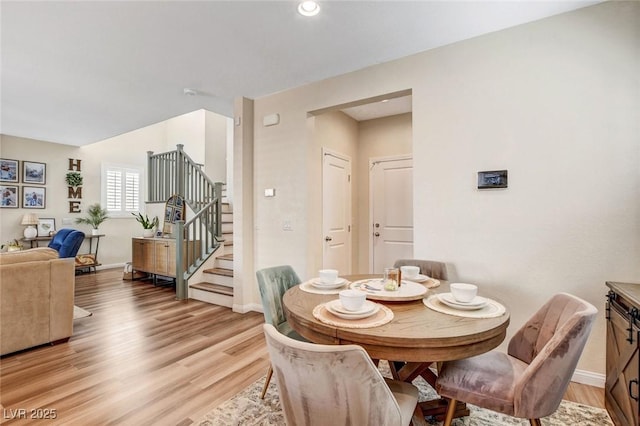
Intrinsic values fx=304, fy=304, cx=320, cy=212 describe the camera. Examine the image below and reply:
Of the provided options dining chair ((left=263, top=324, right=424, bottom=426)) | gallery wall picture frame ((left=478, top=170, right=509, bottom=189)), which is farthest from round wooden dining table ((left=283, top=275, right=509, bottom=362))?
gallery wall picture frame ((left=478, top=170, right=509, bottom=189))

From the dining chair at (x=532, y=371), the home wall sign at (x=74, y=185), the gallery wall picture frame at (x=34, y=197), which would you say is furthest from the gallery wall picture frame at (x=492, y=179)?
the gallery wall picture frame at (x=34, y=197)

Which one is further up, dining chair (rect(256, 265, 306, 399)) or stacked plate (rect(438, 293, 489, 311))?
stacked plate (rect(438, 293, 489, 311))

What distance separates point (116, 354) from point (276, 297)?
1717 millimetres

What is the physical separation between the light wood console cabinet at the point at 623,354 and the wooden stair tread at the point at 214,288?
3.77 m

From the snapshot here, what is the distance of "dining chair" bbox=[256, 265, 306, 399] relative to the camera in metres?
2.08

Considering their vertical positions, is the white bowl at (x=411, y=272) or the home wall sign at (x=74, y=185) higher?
the home wall sign at (x=74, y=185)

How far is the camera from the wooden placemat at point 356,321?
1330mm

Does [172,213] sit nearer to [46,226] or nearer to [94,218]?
[94,218]

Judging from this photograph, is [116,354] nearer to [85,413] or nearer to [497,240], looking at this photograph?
[85,413]

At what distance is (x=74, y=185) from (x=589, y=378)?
27.8 feet

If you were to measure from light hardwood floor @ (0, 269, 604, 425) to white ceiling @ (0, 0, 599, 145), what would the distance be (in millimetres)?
2721

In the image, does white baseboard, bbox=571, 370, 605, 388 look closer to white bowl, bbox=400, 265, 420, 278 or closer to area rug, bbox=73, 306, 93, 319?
white bowl, bbox=400, 265, 420, 278

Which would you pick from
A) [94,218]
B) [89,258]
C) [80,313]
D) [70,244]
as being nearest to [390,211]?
[80,313]

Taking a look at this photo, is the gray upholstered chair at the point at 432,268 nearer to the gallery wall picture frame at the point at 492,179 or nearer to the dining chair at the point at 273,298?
the gallery wall picture frame at the point at 492,179
